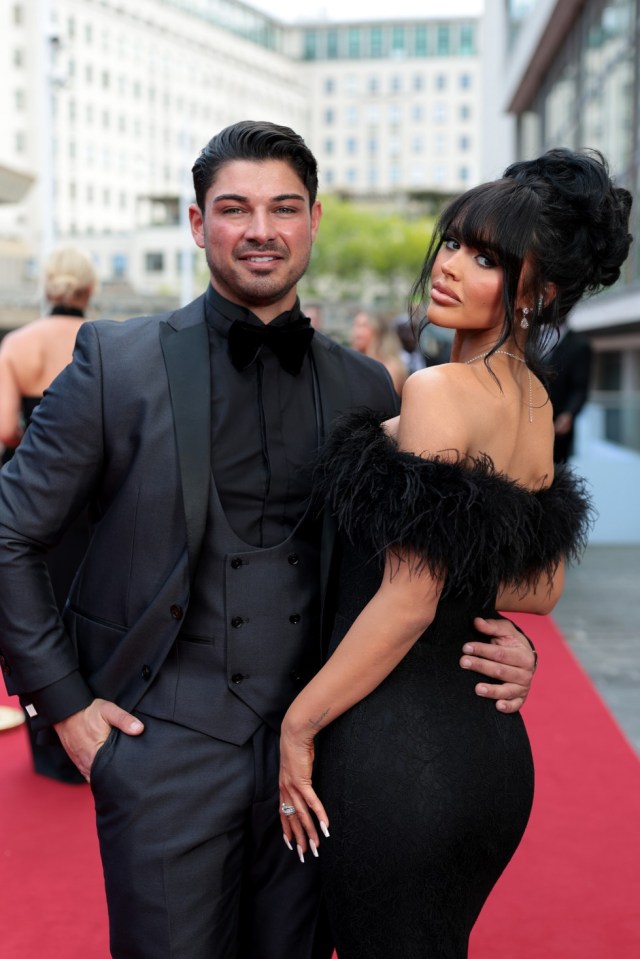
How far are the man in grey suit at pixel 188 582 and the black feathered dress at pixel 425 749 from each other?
188mm

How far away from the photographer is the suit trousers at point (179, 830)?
225 cm

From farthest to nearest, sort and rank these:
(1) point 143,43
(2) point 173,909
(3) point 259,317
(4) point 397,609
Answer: (1) point 143,43
(3) point 259,317
(2) point 173,909
(4) point 397,609

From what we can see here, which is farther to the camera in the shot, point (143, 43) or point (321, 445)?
point (143, 43)

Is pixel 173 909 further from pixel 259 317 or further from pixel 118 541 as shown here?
pixel 259 317

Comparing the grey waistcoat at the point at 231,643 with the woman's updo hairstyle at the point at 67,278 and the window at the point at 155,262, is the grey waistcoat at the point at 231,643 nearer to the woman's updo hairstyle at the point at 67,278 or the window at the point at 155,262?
the woman's updo hairstyle at the point at 67,278

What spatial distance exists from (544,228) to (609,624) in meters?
6.03

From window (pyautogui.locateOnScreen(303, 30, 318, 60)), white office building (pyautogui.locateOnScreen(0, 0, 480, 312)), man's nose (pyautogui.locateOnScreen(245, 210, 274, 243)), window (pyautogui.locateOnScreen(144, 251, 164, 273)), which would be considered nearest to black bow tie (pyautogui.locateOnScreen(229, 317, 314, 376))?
man's nose (pyautogui.locateOnScreen(245, 210, 274, 243))

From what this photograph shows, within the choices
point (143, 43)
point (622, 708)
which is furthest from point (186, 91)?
point (622, 708)

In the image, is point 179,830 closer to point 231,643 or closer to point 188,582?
point 231,643

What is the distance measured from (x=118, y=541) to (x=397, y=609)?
64 cm

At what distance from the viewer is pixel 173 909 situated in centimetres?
224

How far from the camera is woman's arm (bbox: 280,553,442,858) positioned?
1.99 meters

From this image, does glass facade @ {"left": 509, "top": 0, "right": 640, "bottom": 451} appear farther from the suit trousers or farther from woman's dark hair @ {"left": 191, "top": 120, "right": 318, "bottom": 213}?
the suit trousers

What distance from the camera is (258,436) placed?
7.78 ft
